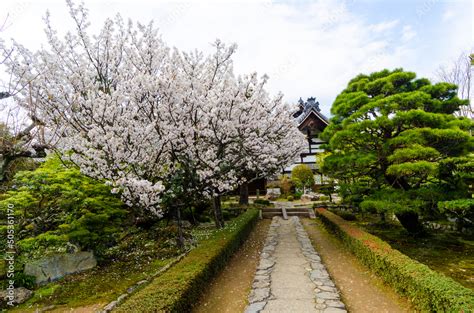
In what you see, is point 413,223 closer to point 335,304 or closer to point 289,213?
point 335,304

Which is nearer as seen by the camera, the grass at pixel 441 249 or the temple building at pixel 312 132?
the grass at pixel 441 249

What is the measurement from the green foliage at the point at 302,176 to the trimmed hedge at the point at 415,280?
56.9 ft

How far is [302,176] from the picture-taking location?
25812mm

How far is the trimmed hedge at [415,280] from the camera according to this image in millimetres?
4160

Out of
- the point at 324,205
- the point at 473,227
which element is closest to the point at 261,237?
the point at 473,227

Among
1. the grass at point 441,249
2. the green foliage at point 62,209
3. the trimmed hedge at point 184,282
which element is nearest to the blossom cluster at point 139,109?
the green foliage at point 62,209

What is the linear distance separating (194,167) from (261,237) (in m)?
4.95

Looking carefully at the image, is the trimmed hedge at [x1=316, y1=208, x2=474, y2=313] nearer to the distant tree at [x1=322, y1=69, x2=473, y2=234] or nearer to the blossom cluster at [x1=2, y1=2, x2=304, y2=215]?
the distant tree at [x1=322, y1=69, x2=473, y2=234]

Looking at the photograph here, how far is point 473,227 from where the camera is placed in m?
10.8

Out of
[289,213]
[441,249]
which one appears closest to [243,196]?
[289,213]

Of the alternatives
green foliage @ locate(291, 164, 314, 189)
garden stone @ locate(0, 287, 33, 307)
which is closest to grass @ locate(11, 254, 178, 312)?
garden stone @ locate(0, 287, 33, 307)

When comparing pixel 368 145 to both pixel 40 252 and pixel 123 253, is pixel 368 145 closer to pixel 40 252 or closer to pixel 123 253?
pixel 123 253

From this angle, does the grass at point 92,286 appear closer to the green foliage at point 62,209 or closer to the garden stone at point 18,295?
the garden stone at point 18,295

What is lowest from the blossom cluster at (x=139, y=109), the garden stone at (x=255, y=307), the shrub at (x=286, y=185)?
the garden stone at (x=255, y=307)
